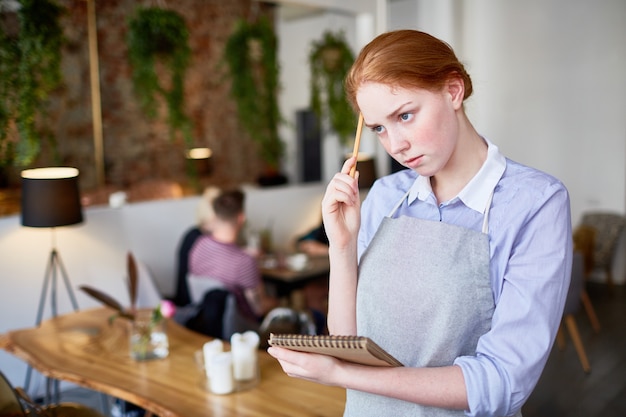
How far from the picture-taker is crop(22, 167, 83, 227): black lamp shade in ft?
10.4

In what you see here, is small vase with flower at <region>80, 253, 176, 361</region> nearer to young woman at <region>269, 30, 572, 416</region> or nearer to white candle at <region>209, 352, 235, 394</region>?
white candle at <region>209, 352, 235, 394</region>

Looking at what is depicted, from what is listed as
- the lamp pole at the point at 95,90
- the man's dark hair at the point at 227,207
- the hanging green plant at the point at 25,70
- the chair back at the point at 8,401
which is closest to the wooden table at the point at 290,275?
the man's dark hair at the point at 227,207

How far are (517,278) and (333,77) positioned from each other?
19.9 ft

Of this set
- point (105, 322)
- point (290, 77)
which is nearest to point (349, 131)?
point (290, 77)

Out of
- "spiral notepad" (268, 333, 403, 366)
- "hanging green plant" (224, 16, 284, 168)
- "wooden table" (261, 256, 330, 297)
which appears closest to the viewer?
"spiral notepad" (268, 333, 403, 366)

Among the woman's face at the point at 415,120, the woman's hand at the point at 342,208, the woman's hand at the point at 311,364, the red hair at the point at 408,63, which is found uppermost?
the red hair at the point at 408,63

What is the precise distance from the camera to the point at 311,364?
1072 mm

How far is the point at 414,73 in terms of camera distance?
1063 mm

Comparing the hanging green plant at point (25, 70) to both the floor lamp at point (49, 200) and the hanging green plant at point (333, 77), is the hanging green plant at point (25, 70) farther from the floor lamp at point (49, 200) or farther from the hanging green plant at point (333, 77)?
the hanging green plant at point (333, 77)

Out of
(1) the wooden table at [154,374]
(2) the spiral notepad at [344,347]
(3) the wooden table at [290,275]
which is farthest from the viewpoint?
(3) the wooden table at [290,275]

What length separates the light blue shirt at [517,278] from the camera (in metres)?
1.00

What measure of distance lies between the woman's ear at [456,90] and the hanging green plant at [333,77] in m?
5.67

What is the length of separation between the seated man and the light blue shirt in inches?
111

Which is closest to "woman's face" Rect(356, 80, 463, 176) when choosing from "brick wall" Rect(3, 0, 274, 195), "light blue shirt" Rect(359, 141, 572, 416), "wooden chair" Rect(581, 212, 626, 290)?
"light blue shirt" Rect(359, 141, 572, 416)
